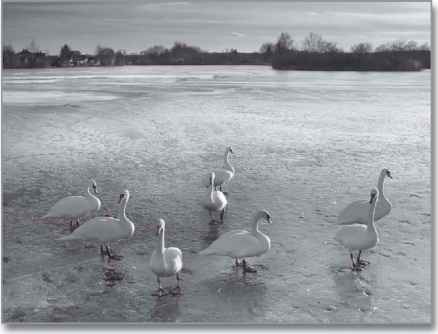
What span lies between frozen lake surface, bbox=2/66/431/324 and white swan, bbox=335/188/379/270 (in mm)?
167

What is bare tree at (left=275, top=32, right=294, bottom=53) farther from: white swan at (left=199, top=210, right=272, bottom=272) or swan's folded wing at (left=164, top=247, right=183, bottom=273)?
swan's folded wing at (left=164, top=247, right=183, bottom=273)

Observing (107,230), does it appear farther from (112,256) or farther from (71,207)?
(71,207)

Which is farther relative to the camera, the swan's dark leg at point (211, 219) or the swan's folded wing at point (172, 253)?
the swan's dark leg at point (211, 219)

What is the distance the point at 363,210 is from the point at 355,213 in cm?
6

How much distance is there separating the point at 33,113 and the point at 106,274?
1.38m

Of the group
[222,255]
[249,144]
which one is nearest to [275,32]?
[249,144]

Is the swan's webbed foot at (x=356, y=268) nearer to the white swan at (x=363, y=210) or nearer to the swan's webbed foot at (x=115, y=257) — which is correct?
the white swan at (x=363, y=210)

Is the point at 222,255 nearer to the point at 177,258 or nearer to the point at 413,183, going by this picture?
the point at 177,258

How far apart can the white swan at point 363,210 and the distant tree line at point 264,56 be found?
88cm

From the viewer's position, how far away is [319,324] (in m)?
3.64

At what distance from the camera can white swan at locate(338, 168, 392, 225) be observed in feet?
13.3

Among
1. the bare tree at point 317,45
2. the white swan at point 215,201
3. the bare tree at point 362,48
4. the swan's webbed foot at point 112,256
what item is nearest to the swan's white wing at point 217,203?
the white swan at point 215,201

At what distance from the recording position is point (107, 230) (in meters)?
3.98

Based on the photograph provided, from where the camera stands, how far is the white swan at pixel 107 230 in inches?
156
